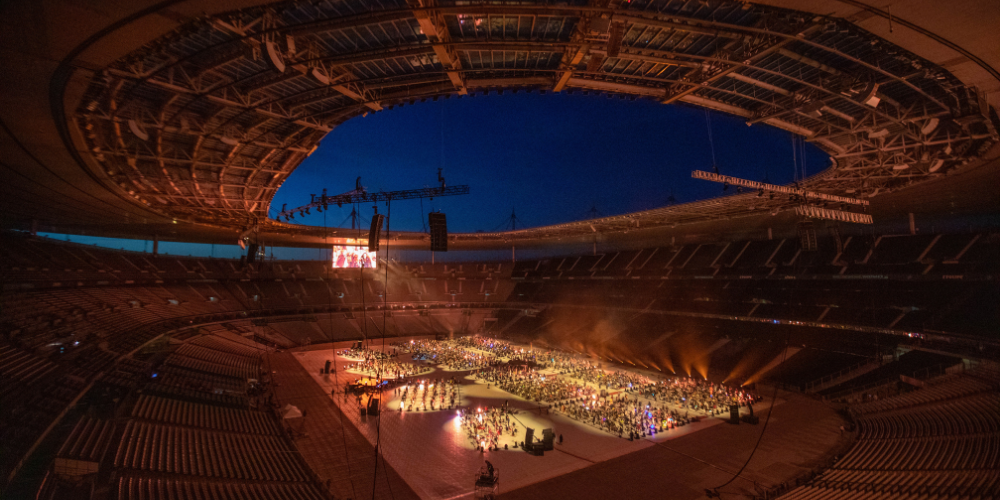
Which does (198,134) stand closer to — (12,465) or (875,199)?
(12,465)

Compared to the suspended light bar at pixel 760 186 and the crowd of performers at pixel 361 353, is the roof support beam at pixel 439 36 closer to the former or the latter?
the suspended light bar at pixel 760 186

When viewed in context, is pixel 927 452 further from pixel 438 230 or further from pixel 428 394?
pixel 428 394

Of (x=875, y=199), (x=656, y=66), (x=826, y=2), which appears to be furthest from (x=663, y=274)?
(x=826, y=2)

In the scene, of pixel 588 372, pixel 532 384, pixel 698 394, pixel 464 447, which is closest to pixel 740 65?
pixel 464 447

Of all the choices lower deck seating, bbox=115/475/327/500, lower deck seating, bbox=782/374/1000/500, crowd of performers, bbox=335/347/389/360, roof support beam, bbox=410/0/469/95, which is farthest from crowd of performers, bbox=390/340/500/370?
roof support beam, bbox=410/0/469/95

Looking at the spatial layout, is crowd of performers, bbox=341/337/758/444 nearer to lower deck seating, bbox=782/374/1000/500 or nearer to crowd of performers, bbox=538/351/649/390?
crowd of performers, bbox=538/351/649/390

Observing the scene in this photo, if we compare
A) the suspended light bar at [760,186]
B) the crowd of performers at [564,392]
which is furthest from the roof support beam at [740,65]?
the crowd of performers at [564,392]

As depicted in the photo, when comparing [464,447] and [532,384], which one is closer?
[464,447]
